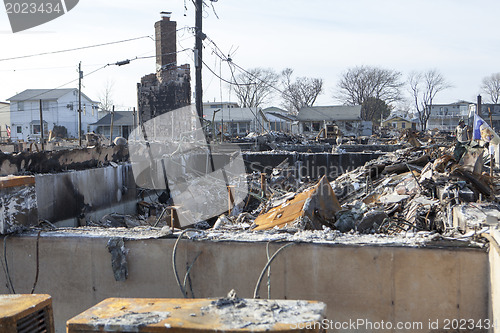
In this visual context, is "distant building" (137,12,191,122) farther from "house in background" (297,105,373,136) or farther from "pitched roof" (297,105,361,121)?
"pitched roof" (297,105,361,121)

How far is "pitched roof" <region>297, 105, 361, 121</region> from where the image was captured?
5819cm

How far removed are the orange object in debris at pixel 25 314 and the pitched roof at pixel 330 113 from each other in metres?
55.5

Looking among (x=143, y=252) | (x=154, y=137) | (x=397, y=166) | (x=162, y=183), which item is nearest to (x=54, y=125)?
(x=154, y=137)

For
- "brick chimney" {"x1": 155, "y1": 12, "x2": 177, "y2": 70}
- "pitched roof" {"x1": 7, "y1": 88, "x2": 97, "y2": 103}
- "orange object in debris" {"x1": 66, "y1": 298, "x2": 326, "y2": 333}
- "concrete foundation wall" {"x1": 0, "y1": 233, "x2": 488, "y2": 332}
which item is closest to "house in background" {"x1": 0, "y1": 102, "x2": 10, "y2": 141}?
"pitched roof" {"x1": 7, "y1": 88, "x2": 97, "y2": 103}

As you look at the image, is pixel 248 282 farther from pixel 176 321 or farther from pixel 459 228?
pixel 459 228

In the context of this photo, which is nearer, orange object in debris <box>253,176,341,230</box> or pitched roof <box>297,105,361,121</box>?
orange object in debris <box>253,176,341,230</box>

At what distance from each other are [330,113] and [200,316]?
190 ft

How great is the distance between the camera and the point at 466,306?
4.02 meters

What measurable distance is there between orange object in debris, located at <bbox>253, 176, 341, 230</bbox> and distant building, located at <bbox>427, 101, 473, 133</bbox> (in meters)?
80.3

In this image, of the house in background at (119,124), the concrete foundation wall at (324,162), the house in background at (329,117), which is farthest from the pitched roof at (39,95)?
the concrete foundation wall at (324,162)

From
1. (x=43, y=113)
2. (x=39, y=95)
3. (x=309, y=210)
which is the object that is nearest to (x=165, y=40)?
(x=309, y=210)

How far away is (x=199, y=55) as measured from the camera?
18047mm

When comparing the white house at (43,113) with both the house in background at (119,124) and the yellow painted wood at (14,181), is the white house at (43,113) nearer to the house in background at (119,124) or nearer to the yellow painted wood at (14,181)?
the house in background at (119,124)

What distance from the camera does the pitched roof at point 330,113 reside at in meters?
58.2
